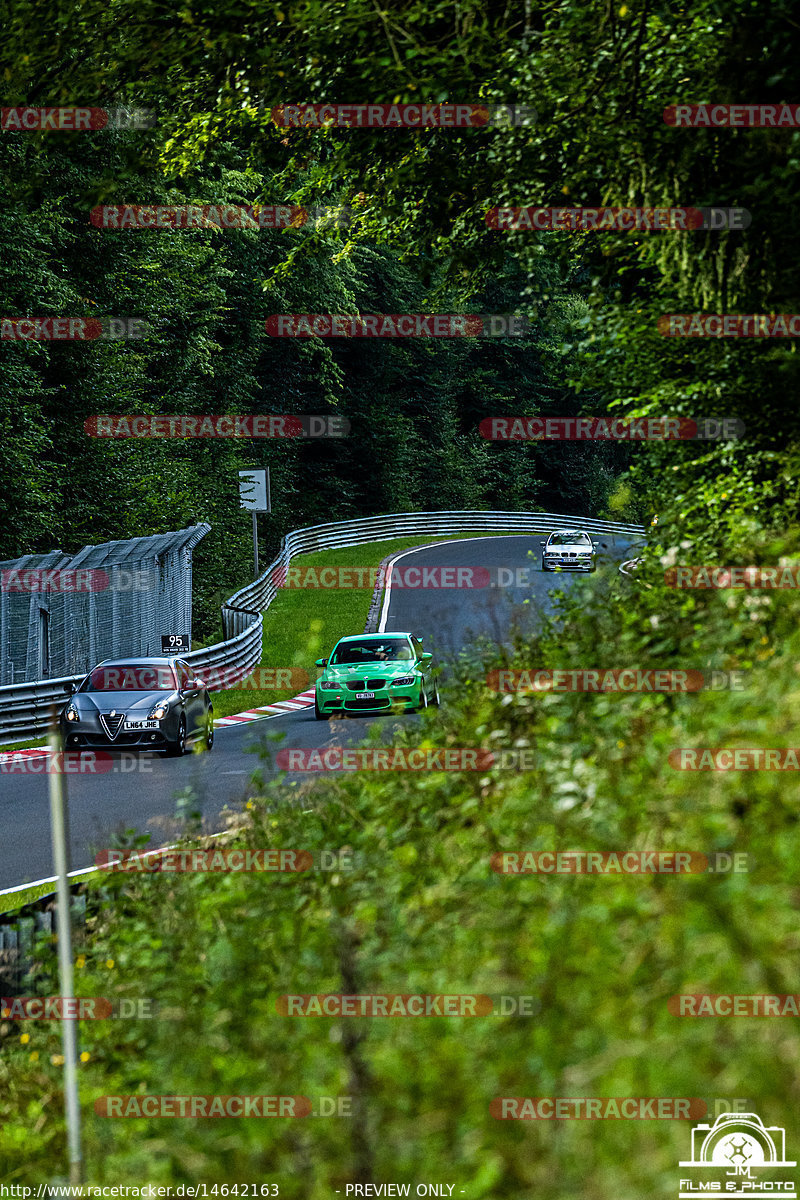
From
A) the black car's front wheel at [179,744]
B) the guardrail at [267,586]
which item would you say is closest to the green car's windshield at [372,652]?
the black car's front wheel at [179,744]

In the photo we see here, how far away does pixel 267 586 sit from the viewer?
126 feet

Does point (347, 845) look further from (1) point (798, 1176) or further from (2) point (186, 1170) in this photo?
(1) point (798, 1176)

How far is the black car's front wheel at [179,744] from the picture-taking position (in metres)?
17.5

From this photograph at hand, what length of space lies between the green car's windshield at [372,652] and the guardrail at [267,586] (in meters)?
4.78

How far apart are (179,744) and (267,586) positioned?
21.1 metres

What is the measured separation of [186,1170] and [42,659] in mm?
19038

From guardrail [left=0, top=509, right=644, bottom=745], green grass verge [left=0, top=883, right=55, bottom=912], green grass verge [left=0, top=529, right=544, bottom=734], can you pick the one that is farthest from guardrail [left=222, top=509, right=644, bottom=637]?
green grass verge [left=0, top=883, right=55, bottom=912]

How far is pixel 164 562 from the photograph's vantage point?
29906mm

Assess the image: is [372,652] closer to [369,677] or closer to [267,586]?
[369,677]

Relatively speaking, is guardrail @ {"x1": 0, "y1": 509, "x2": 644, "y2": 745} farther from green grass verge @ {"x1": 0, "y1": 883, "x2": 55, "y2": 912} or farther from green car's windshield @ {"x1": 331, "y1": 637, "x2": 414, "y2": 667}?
green grass verge @ {"x1": 0, "y1": 883, "x2": 55, "y2": 912}

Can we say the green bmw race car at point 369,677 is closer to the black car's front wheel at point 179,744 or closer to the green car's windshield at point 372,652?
the green car's windshield at point 372,652

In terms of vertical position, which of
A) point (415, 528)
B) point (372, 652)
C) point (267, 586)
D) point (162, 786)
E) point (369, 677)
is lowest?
point (162, 786)

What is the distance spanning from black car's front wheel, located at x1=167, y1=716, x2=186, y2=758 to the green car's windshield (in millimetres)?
3423

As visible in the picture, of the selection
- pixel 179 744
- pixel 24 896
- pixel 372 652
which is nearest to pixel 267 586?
pixel 372 652
